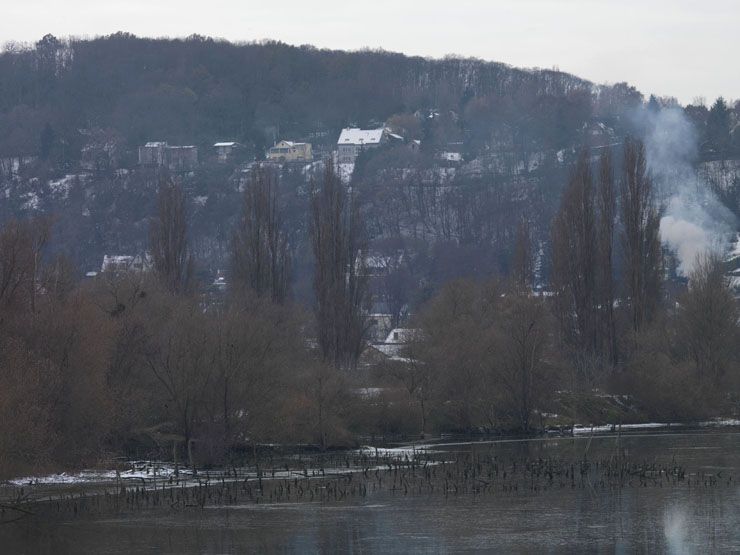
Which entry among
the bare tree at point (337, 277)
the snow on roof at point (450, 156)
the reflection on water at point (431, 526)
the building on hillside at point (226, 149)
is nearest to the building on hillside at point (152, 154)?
the building on hillside at point (226, 149)

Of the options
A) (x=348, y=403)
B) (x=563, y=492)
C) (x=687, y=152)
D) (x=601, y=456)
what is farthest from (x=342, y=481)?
(x=687, y=152)

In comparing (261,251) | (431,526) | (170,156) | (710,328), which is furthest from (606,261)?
(170,156)

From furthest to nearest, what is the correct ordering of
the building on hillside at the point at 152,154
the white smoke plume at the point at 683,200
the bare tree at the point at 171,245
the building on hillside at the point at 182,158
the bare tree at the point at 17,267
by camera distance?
the building on hillside at the point at 182,158
the building on hillside at the point at 152,154
the white smoke plume at the point at 683,200
the bare tree at the point at 171,245
the bare tree at the point at 17,267

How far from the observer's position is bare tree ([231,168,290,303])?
226 feet

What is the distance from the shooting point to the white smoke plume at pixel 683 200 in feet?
414

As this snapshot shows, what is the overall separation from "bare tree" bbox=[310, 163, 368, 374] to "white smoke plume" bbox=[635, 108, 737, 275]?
164ft

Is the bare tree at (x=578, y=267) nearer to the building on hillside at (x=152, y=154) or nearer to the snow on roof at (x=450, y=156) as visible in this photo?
the snow on roof at (x=450, y=156)

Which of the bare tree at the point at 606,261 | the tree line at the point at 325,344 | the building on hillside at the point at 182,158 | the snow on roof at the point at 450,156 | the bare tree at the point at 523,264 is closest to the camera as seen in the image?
the tree line at the point at 325,344

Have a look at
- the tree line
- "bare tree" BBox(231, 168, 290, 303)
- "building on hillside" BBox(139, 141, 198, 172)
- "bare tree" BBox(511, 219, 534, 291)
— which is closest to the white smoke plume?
"bare tree" BBox(511, 219, 534, 291)

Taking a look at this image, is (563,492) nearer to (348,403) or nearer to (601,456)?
(601,456)

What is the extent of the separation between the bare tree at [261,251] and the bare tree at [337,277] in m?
2.21

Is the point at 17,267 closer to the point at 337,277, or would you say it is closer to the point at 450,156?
the point at 337,277

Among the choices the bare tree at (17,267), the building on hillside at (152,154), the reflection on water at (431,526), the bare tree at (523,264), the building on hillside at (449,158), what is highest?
the building on hillside at (152,154)

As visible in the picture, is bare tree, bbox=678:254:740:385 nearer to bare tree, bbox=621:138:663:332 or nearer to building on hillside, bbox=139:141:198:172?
bare tree, bbox=621:138:663:332
